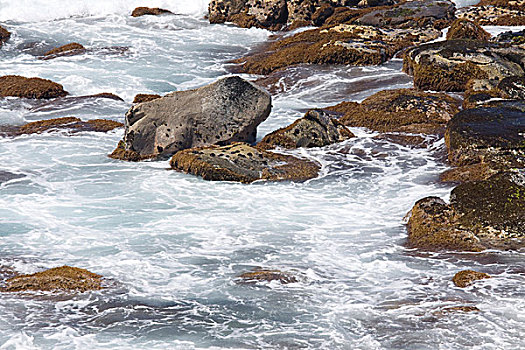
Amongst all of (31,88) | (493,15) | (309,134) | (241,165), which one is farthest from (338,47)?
(241,165)

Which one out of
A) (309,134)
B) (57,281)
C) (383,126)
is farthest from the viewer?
(383,126)

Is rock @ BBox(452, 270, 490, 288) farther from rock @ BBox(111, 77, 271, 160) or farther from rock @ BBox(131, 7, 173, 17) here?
rock @ BBox(131, 7, 173, 17)

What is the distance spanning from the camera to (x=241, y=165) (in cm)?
1444

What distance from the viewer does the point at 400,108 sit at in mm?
18328

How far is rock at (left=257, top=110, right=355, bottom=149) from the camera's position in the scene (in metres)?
16.5

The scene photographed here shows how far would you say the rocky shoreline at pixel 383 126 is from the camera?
10.4 m

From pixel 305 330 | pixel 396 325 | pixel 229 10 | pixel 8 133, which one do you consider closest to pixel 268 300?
pixel 305 330

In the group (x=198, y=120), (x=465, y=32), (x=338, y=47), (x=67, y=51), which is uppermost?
(x=465, y=32)

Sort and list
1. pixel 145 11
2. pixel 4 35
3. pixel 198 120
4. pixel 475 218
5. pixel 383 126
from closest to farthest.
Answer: pixel 475 218 < pixel 198 120 < pixel 383 126 < pixel 4 35 < pixel 145 11

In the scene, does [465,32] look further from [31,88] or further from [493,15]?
[31,88]

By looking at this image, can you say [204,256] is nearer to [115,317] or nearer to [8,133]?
[115,317]

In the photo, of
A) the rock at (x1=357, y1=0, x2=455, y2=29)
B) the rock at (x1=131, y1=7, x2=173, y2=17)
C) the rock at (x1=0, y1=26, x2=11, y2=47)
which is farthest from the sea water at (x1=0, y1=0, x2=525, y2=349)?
the rock at (x1=131, y1=7, x2=173, y2=17)

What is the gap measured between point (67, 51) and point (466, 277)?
84.5 ft

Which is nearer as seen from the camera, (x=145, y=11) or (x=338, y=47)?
(x=338, y=47)
